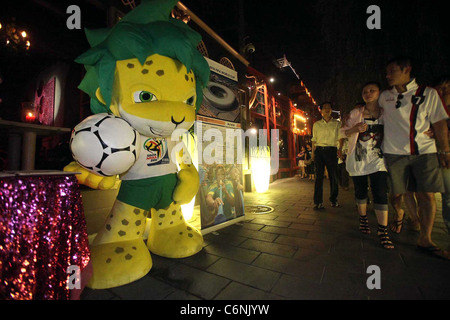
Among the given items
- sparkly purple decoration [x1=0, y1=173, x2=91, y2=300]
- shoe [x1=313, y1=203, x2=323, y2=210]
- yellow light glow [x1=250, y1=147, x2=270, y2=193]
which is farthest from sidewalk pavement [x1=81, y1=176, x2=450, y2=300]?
yellow light glow [x1=250, y1=147, x2=270, y2=193]

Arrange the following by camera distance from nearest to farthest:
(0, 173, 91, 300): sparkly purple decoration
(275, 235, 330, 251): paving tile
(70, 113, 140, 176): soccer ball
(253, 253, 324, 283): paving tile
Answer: (0, 173, 91, 300): sparkly purple decoration < (70, 113, 140, 176): soccer ball < (253, 253, 324, 283): paving tile < (275, 235, 330, 251): paving tile

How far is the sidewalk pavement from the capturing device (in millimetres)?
1444

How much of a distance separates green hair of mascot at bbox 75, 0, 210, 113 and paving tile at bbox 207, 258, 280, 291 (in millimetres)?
1859

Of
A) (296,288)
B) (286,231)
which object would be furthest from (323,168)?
(296,288)

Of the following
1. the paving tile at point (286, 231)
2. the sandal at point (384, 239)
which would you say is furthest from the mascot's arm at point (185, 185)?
the sandal at point (384, 239)

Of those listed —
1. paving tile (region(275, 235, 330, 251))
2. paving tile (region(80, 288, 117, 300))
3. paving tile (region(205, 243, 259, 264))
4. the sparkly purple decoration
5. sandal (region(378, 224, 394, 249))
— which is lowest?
paving tile (region(80, 288, 117, 300))

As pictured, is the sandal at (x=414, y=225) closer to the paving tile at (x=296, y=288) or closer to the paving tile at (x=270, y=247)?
the paving tile at (x=270, y=247)

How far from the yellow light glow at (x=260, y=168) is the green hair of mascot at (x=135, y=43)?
14.1 feet

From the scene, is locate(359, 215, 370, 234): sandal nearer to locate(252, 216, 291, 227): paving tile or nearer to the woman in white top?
the woman in white top

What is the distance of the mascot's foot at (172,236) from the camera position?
6.71 feet

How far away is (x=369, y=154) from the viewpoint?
2.43 m
